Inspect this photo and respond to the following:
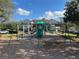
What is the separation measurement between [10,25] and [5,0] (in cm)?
2009

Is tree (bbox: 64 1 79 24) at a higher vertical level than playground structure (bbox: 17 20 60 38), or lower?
higher

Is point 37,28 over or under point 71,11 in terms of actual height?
under

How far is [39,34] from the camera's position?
19.2 m

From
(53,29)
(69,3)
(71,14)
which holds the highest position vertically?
(69,3)

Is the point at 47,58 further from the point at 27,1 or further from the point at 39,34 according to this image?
the point at 27,1

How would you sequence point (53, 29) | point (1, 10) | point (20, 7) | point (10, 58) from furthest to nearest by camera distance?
point (53, 29) < point (20, 7) < point (1, 10) < point (10, 58)

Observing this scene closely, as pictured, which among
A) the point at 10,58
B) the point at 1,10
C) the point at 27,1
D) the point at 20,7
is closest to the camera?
the point at 10,58

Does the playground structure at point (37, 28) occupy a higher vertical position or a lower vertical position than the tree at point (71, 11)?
lower

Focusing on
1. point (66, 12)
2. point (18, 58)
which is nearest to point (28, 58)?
point (18, 58)

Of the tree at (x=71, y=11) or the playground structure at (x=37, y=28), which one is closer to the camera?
the playground structure at (x=37, y=28)

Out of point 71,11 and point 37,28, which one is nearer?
point 37,28

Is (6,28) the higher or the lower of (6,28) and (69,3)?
the lower

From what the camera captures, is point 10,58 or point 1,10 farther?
point 1,10

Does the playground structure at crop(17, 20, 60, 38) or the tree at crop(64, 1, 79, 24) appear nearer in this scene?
the playground structure at crop(17, 20, 60, 38)
